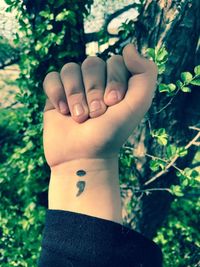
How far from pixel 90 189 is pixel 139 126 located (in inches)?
39.5

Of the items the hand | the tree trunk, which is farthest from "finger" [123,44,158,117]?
the tree trunk

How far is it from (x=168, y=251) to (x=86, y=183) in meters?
1.76

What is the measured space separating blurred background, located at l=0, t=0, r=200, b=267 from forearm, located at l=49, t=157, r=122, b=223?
1.65 ft

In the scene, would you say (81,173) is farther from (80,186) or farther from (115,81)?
(115,81)


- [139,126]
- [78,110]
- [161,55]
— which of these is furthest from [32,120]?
[78,110]

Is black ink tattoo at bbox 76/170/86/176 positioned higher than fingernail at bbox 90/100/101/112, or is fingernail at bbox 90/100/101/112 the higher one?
fingernail at bbox 90/100/101/112

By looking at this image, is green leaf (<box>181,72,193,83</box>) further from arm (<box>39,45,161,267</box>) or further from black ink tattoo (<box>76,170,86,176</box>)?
black ink tattoo (<box>76,170,86,176</box>)

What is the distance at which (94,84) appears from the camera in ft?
3.35

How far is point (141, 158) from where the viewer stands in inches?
85.4

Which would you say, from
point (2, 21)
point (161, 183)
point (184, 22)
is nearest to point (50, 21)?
point (2, 21)

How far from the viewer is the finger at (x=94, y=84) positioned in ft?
3.34

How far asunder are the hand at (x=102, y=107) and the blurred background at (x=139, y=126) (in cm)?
50

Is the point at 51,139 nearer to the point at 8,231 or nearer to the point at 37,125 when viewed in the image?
the point at 37,125

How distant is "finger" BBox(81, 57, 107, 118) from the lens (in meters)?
1.02
